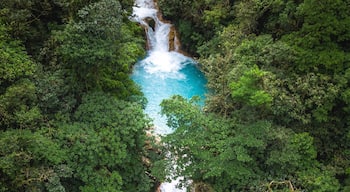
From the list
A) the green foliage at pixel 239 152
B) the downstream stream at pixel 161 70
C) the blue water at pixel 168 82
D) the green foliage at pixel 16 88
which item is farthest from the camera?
the blue water at pixel 168 82

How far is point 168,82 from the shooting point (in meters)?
25.1

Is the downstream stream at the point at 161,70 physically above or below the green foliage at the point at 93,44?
below

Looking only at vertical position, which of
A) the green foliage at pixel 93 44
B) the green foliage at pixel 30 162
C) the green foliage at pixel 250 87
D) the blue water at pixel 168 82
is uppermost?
the green foliage at pixel 93 44

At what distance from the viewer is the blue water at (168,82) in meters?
23.6

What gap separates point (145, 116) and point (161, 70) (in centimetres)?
1208

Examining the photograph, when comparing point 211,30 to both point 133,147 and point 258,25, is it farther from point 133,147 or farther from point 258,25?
point 133,147

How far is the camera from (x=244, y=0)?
22141 millimetres

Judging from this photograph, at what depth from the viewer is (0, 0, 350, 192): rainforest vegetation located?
42.3ft

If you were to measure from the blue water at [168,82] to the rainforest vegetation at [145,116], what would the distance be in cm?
717

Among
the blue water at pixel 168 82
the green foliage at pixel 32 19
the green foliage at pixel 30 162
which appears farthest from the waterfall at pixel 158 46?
the green foliage at pixel 30 162

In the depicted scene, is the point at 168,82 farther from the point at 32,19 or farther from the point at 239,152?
the point at 239,152

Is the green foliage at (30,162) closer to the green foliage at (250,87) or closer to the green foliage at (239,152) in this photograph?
the green foliage at (239,152)

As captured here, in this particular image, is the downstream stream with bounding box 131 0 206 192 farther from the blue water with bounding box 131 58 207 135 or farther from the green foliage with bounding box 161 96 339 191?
the green foliage with bounding box 161 96 339 191

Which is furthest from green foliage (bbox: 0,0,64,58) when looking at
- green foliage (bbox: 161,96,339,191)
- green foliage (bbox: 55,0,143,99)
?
green foliage (bbox: 161,96,339,191)
